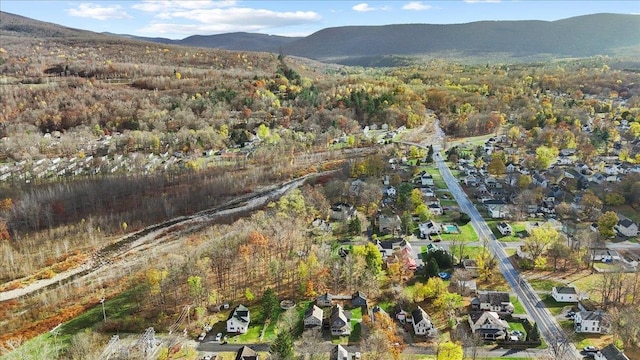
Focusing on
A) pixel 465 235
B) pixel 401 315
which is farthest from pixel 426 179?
pixel 401 315

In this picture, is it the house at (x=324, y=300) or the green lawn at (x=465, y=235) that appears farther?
the green lawn at (x=465, y=235)

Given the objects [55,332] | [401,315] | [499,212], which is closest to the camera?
[55,332]

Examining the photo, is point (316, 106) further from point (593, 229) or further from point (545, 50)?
point (545, 50)

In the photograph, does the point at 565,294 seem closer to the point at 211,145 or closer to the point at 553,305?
the point at 553,305

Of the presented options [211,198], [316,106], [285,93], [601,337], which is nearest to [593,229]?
[601,337]

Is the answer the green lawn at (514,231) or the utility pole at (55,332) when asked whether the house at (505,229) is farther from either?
the utility pole at (55,332)

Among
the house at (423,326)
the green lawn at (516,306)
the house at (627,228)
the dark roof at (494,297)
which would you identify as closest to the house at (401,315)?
the house at (423,326)

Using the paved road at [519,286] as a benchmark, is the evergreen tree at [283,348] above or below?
above

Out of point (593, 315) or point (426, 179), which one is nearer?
point (593, 315)
